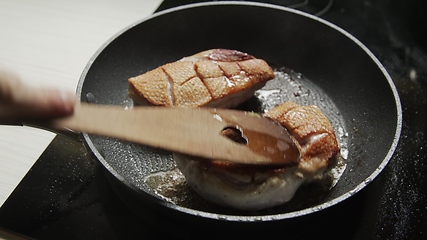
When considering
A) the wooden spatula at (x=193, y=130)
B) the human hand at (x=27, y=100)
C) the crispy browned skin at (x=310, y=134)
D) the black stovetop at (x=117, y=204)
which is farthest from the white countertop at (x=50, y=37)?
the crispy browned skin at (x=310, y=134)

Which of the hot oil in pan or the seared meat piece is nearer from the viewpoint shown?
the seared meat piece

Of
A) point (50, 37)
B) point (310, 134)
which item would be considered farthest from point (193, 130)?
point (50, 37)

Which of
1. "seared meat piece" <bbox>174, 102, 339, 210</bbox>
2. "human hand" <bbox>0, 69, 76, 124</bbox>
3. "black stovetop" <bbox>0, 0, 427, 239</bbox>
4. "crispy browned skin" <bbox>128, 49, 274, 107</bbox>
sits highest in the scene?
"human hand" <bbox>0, 69, 76, 124</bbox>

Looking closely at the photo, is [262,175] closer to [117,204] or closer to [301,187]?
[301,187]

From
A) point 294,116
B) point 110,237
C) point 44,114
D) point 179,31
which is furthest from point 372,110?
point 44,114

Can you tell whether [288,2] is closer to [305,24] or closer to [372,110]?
[305,24]

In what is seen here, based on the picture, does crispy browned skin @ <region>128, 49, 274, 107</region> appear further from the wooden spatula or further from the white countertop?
the white countertop

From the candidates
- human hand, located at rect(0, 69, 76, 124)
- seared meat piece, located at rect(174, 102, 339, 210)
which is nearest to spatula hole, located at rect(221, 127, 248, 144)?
seared meat piece, located at rect(174, 102, 339, 210)
